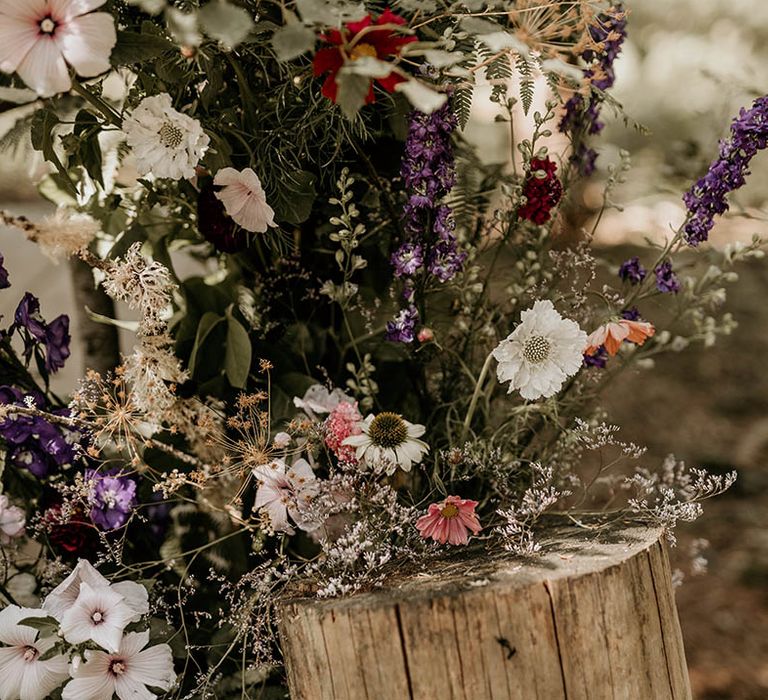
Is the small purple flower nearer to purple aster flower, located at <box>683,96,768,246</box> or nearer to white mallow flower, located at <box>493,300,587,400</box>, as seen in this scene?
purple aster flower, located at <box>683,96,768,246</box>

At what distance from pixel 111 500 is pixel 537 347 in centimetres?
74

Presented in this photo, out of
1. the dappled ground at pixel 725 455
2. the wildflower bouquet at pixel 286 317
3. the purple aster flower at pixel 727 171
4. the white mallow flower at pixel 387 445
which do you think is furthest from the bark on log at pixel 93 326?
the dappled ground at pixel 725 455

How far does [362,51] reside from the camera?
3.74ft

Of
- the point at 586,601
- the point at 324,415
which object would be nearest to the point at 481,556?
the point at 586,601

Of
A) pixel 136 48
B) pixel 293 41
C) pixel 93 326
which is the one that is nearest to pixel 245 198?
pixel 136 48

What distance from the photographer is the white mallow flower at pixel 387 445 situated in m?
1.32

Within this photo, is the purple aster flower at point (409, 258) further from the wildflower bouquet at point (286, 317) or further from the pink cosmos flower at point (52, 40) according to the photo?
the pink cosmos flower at point (52, 40)

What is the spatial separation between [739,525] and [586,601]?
2074 mm

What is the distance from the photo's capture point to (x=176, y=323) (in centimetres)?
173

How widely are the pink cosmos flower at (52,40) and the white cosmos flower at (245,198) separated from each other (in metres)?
0.27

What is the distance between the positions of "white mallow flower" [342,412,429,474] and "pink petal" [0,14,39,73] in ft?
2.22

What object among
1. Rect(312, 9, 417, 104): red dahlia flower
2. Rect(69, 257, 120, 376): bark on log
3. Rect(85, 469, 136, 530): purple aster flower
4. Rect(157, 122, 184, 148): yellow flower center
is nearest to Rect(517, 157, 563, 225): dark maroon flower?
Rect(312, 9, 417, 104): red dahlia flower

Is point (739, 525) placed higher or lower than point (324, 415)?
lower

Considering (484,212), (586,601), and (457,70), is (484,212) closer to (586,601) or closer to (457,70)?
(457,70)
